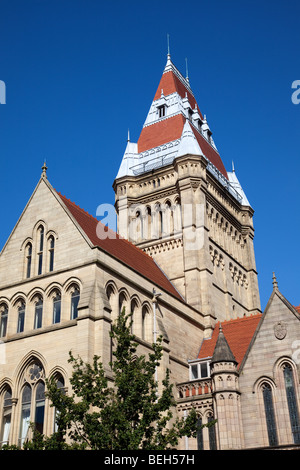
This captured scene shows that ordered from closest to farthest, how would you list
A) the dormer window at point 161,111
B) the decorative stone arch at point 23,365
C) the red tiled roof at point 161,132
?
the decorative stone arch at point 23,365 → the red tiled roof at point 161,132 → the dormer window at point 161,111

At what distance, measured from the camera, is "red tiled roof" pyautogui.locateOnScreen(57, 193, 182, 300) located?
34.1 meters

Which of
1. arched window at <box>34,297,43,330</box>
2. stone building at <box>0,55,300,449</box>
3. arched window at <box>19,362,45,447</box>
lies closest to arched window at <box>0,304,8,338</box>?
stone building at <box>0,55,300,449</box>

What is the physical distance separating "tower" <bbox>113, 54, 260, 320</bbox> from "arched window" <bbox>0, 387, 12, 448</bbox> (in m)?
14.7

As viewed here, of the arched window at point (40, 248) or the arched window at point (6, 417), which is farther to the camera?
the arched window at point (40, 248)

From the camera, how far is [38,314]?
31.3m

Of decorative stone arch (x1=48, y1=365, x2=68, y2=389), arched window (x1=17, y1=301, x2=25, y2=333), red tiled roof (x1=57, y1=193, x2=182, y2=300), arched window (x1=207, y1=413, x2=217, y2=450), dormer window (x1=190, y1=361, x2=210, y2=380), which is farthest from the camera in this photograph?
dormer window (x1=190, y1=361, x2=210, y2=380)

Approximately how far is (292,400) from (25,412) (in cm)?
1267

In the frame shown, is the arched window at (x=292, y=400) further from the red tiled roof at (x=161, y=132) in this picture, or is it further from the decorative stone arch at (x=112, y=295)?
the red tiled roof at (x=161, y=132)

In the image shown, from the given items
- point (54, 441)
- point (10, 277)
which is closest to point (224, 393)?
point (54, 441)

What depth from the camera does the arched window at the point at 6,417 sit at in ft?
96.4

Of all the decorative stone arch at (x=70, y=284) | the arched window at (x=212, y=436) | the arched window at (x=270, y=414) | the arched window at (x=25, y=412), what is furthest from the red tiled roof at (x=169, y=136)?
the arched window at (x=25, y=412)

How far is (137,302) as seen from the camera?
109 feet

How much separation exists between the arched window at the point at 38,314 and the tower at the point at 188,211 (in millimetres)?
12538

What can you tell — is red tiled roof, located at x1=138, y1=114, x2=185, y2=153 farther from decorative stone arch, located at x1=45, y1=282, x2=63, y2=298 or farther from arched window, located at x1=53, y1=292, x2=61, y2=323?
arched window, located at x1=53, y1=292, x2=61, y2=323
